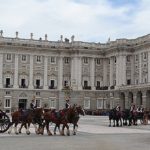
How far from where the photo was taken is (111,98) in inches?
3445

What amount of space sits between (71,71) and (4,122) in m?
62.9

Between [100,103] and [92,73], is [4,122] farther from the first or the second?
[100,103]

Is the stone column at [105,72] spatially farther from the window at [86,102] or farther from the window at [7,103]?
the window at [7,103]

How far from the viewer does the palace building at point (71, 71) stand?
274 ft

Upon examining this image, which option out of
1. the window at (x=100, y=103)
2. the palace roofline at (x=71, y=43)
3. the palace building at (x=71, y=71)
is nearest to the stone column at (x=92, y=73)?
the palace building at (x=71, y=71)

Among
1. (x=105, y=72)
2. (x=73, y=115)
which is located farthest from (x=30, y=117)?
(x=105, y=72)

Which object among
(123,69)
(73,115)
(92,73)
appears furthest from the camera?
(92,73)

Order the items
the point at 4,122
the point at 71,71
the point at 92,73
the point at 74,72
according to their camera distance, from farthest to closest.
Answer: the point at 92,73
the point at 71,71
the point at 74,72
the point at 4,122

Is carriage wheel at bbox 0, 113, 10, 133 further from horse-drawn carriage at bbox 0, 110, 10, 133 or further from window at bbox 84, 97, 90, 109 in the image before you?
window at bbox 84, 97, 90, 109

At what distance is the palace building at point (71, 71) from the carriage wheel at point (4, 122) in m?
55.0

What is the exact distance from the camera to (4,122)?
1029 inches

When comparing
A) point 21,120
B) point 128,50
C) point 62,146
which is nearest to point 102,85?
point 128,50

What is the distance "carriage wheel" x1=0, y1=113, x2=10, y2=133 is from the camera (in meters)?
25.8

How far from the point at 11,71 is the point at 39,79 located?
6144 millimetres
